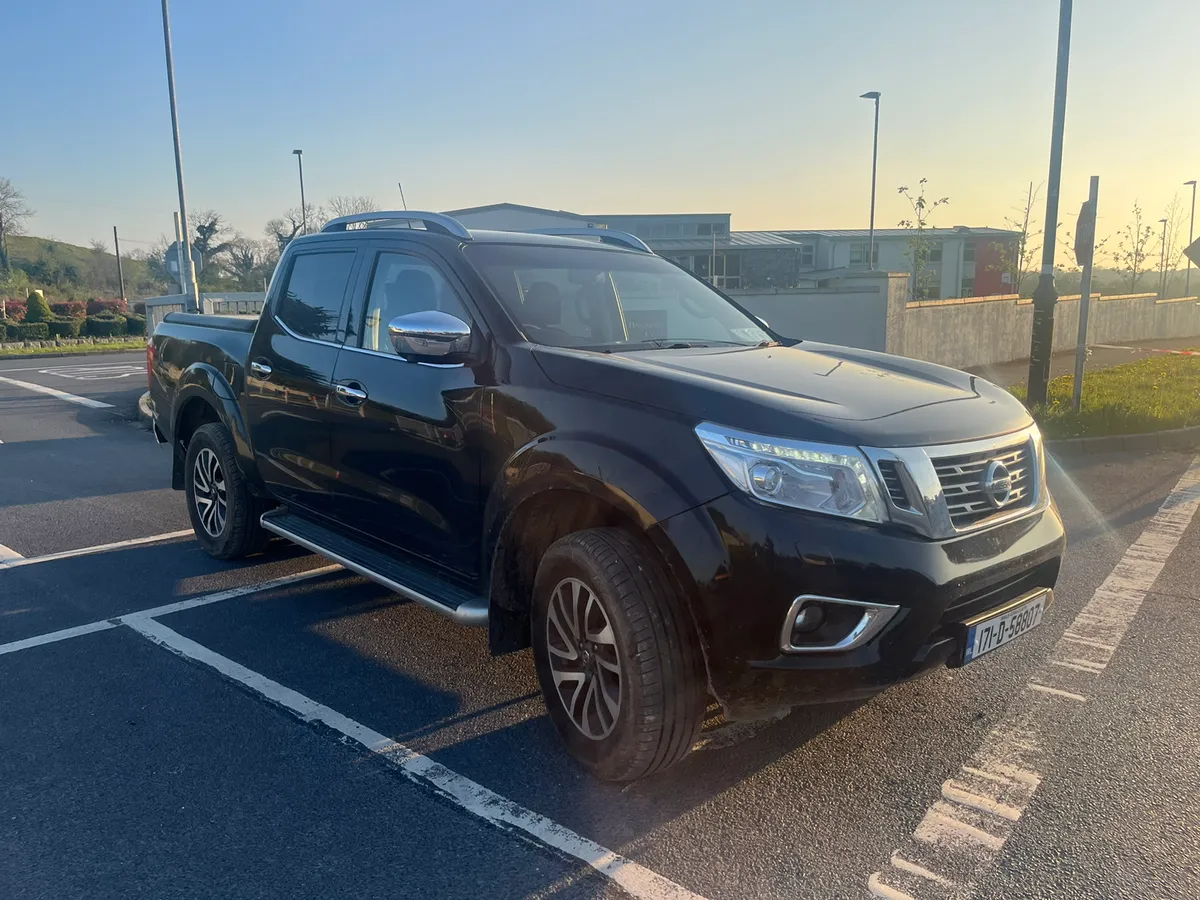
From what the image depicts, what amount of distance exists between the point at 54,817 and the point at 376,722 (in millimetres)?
1092

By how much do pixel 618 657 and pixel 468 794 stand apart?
705 millimetres

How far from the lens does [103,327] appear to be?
34.3 meters

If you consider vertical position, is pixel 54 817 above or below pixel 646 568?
below

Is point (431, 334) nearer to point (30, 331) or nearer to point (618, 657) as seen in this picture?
point (618, 657)

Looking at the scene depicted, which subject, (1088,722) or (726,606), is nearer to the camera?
(726,606)

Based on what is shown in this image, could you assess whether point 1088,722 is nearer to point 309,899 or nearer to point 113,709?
point 309,899

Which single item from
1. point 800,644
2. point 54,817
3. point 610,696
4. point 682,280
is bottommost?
point 54,817

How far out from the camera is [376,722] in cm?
358

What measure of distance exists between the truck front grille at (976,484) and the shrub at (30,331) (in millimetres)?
36315

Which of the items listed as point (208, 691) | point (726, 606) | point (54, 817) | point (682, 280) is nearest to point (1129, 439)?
point (682, 280)

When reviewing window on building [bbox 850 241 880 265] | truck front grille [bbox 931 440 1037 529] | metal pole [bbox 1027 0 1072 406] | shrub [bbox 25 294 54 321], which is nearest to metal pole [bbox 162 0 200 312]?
metal pole [bbox 1027 0 1072 406]

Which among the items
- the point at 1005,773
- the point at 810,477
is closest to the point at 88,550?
the point at 810,477

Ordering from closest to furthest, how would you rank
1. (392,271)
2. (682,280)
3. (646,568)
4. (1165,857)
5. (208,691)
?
1. (1165,857)
2. (646,568)
3. (208,691)
4. (392,271)
5. (682,280)

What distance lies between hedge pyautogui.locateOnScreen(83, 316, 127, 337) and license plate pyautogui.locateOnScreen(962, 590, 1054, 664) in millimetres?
37330
